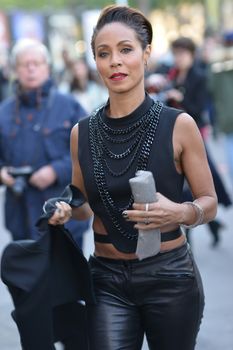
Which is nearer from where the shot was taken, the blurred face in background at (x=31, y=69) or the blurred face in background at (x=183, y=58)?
the blurred face in background at (x=31, y=69)

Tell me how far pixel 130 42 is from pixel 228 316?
11.0ft

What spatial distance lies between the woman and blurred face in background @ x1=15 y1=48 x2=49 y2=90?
8.03 feet

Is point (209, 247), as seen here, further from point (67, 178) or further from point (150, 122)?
point (150, 122)

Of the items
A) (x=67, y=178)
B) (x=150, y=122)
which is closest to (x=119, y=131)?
(x=150, y=122)

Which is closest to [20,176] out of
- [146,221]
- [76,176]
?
[76,176]

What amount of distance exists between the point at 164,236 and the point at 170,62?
14948 millimetres

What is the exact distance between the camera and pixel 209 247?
28.1 feet

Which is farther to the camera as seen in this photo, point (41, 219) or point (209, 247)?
point (209, 247)

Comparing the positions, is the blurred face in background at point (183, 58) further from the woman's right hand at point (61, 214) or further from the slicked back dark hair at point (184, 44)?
the woman's right hand at point (61, 214)

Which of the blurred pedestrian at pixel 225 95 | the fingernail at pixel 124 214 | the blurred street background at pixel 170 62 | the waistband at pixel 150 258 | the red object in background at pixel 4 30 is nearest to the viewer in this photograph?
the fingernail at pixel 124 214

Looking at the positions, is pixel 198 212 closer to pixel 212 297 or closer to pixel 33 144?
pixel 33 144

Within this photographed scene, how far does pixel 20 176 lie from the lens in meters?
5.65

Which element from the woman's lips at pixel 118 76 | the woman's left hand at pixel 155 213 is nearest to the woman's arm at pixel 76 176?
the woman's lips at pixel 118 76

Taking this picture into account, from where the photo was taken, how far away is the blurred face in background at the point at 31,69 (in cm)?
575
